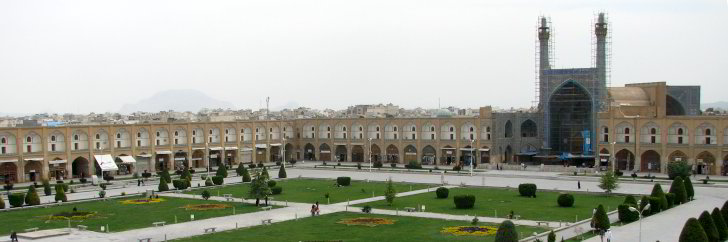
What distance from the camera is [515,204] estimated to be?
154 ft

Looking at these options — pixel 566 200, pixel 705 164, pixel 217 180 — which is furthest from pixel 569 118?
pixel 217 180

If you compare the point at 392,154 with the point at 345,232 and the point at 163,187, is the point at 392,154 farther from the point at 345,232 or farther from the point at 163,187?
the point at 345,232

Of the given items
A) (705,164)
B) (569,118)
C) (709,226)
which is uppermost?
(569,118)

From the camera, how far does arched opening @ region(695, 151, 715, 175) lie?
66.1 meters

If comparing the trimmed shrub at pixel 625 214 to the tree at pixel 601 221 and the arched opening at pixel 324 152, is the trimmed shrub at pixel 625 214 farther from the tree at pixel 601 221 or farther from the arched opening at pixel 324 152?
the arched opening at pixel 324 152

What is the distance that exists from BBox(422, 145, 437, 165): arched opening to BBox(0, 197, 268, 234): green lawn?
37253 millimetres

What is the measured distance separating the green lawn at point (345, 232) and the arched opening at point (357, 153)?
48.3 m

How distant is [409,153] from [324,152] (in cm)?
1195

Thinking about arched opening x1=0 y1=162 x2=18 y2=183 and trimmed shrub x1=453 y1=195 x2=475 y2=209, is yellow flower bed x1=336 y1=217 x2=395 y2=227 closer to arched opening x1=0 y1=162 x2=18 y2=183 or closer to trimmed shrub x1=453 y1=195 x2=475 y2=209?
trimmed shrub x1=453 y1=195 x2=475 y2=209

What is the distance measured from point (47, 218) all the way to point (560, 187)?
35.8 m

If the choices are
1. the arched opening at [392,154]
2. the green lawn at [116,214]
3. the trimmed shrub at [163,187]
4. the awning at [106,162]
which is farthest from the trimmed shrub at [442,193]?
the awning at [106,162]

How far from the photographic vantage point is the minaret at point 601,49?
76562 mm

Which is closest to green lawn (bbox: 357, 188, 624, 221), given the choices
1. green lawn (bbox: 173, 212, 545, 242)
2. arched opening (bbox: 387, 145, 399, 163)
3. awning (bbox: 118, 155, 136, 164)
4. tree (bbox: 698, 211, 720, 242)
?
green lawn (bbox: 173, 212, 545, 242)

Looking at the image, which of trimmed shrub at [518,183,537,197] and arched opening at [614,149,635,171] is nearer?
trimmed shrub at [518,183,537,197]
